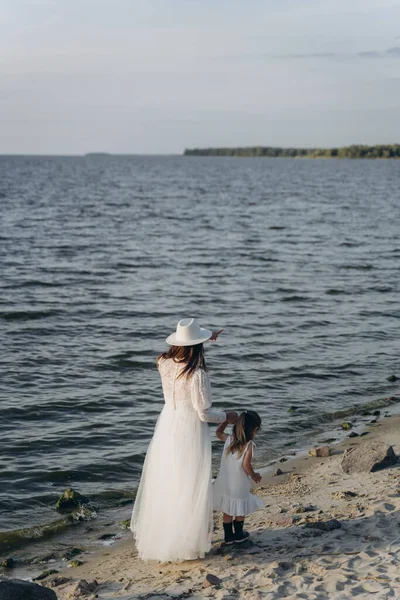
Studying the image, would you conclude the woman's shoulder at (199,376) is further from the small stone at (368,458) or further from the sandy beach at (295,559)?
the small stone at (368,458)

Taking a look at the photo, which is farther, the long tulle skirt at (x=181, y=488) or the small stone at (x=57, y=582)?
the small stone at (x=57, y=582)

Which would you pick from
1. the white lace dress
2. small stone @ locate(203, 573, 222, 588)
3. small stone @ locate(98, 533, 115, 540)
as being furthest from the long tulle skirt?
small stone @ locate(98, 533, 115, 540)

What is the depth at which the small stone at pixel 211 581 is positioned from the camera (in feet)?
23.9

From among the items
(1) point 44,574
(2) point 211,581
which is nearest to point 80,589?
(1) point 44,574

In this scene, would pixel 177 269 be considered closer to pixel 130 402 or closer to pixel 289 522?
pixel 130 402

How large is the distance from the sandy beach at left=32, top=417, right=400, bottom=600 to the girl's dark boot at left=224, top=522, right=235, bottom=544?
0.11m

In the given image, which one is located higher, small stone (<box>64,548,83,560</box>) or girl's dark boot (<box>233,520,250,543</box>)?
girl's dark boot (<box>233,520,250,543</box>)

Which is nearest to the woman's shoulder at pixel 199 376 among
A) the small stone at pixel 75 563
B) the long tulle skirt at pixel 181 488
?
the long tulle skirt at pixel 181 488

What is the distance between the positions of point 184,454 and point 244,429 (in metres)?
0.65

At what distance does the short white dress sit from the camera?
8.10 metres

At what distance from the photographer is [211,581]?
287 inches

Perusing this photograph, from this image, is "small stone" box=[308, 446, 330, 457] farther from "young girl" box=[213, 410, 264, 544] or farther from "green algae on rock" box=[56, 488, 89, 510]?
"young girl" box=[213, 410, 264, 544]

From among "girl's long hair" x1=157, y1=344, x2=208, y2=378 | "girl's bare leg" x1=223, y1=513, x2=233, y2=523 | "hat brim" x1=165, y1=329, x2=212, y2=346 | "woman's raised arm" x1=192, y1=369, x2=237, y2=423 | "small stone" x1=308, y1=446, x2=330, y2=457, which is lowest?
"small stone" x1=308, y1=446, x2=330, y2=457

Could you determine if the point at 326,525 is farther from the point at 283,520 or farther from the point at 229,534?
the point at 229,534
